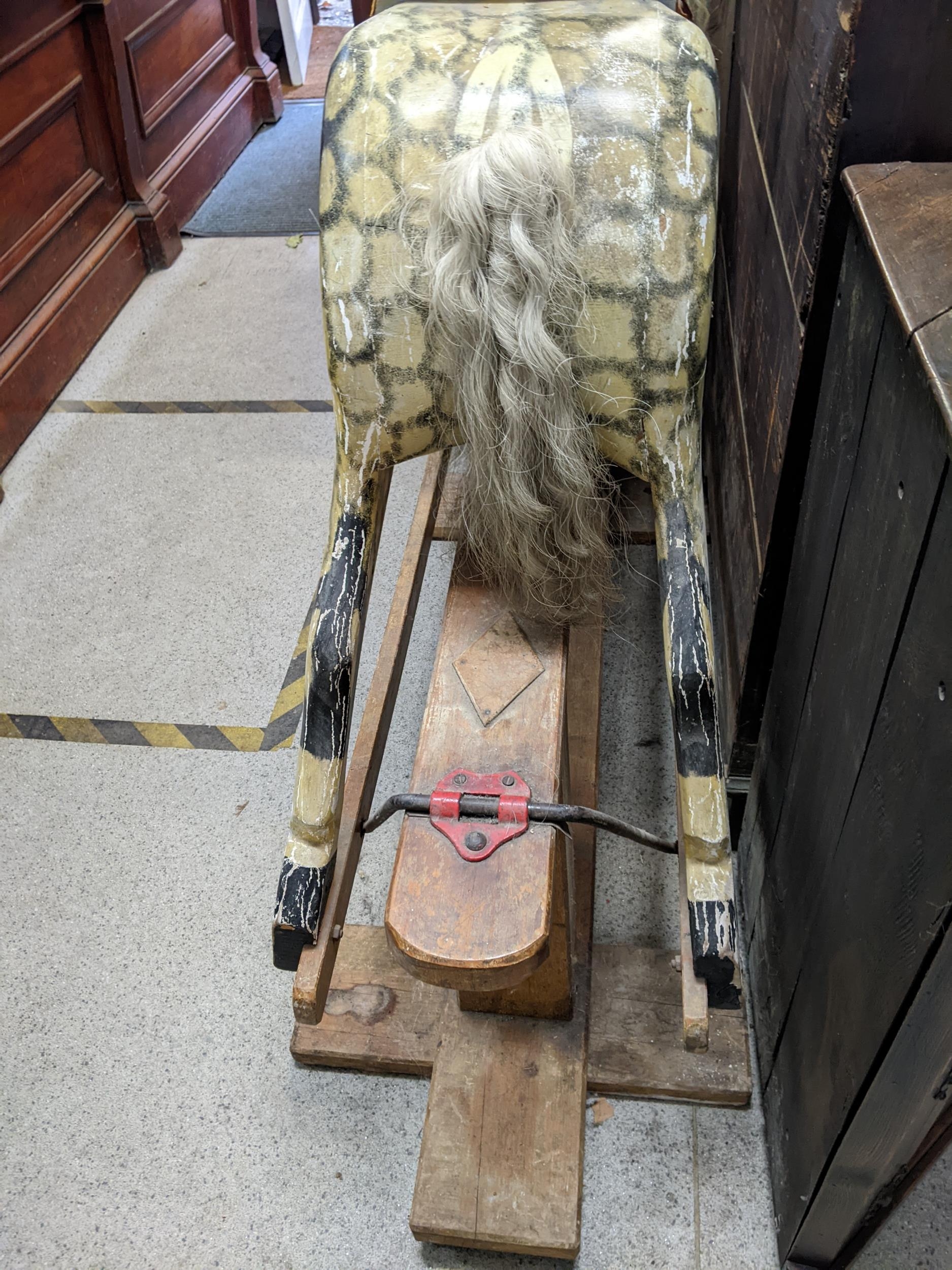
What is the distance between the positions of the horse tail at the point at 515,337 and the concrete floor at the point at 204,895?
53 centimetres

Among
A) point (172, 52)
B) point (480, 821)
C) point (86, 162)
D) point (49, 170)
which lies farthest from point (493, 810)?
point (172, 52)

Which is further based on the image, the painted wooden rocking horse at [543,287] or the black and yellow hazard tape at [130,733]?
the black and yellow hazard tape at [130,733]

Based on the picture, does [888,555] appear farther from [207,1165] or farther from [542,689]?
[207,1165]

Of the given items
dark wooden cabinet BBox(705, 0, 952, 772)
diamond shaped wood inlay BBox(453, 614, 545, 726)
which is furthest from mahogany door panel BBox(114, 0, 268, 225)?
diamond shaped wood inlay BBox(453, 614, 545, 726)

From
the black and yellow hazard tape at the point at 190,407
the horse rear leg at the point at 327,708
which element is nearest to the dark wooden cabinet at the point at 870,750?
the horse rear leg at the point at 327,708

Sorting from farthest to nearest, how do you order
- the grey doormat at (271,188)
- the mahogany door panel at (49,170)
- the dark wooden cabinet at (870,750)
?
the grey doormat at (271,188) → the mahogany door panel at (49,170) → the dark wooden cabinet at (870,750)

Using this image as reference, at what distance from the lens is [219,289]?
3.56 metres

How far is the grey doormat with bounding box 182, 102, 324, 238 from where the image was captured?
12.7ft

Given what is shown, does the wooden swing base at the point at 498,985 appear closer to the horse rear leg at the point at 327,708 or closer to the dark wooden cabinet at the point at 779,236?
the horse rear leg at the point at 327,708

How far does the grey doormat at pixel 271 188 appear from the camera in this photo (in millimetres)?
3861

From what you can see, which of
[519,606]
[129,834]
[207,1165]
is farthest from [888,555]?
[129,834]

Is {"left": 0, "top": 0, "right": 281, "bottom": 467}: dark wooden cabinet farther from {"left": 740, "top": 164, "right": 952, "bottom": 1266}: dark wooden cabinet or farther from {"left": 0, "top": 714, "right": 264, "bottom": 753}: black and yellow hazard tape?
{"left": 740, "top": 164, "right": 952, "bottom": 1266}: dark wooden cabinet

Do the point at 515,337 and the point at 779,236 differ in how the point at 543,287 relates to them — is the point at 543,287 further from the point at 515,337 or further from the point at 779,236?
the point at 779,236

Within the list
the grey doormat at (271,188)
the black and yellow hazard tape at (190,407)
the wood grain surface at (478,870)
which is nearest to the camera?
the wood grain surface at (478,870)
